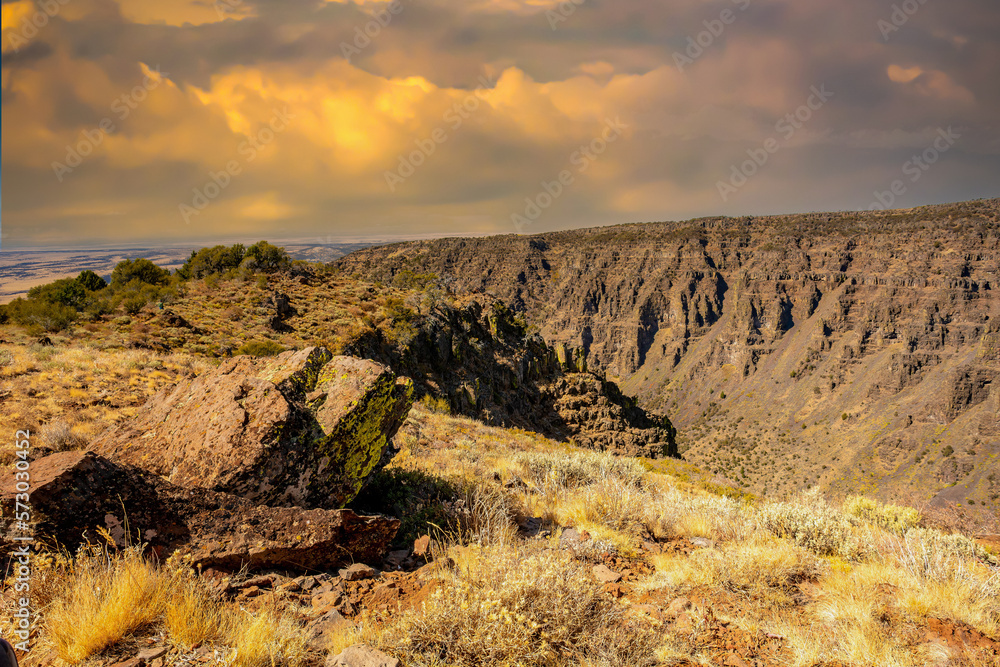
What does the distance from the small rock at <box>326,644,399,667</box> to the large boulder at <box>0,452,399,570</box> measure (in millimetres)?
1216

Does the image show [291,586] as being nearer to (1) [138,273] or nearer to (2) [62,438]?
(2) [62,438]

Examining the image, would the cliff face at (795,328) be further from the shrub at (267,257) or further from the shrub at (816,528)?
the shrub at (816,528)

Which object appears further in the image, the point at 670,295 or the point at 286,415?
the point at 670,295

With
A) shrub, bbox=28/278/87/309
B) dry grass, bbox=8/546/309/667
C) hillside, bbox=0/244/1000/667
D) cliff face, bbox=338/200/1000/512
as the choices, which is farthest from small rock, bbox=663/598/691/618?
cliff face, bbox=338/200/1000/512

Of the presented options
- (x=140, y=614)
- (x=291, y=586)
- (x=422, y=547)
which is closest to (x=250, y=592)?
(x=291, y=586)

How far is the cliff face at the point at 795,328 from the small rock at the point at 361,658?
4402 cm

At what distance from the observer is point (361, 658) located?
2541 millimetres

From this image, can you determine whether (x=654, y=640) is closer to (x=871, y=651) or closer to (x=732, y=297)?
(x=871, y=651)

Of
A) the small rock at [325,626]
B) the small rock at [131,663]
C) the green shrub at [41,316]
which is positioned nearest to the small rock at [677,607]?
the small rock at [325,626]

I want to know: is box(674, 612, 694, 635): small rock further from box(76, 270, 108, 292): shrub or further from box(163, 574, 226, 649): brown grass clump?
box(76, 270, 108, 292): shrub

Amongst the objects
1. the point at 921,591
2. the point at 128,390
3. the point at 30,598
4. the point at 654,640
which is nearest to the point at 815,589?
the point at 921,591

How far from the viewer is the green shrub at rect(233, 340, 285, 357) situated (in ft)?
52.3

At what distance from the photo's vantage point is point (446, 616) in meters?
2.79

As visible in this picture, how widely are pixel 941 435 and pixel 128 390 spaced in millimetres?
110451
